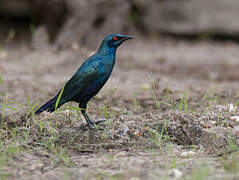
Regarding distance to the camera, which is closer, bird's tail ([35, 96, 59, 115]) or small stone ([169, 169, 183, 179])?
small stone ([169, 169, 183, 179])

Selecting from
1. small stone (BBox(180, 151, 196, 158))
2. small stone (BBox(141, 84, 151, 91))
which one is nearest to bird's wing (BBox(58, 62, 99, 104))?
small stone (BBox(180, 151, 196, 158))

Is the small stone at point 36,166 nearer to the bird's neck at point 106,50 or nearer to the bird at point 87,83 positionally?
the bird at point 87,83

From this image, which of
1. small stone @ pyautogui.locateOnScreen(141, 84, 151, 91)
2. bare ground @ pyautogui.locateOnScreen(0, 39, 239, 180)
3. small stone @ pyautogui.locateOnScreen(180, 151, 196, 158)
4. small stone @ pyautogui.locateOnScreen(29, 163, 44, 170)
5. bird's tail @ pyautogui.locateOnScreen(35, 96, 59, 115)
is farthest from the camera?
small stone @ pyautogui.locateOnScreen(141, 84, 151, 91)

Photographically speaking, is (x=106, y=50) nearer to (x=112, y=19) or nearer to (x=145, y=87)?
(x=145, y=87)

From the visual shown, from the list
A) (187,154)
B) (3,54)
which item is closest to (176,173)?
(187,154)

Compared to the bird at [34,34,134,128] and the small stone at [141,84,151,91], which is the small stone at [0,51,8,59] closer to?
the small stone at [141,84,151,91]

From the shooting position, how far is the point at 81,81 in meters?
3.86

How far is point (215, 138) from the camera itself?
11.3 feet

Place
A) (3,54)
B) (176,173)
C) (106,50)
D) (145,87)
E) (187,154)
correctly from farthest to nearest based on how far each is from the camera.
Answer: (3,54)
(145,87)
(106,50)
(187,154)
(176,173)

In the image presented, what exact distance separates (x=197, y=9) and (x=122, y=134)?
685 centimetres

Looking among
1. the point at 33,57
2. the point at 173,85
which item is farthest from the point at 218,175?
the point at 33,57

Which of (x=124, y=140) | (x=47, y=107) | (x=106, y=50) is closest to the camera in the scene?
(x=124, y=140)

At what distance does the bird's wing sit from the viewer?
382cm

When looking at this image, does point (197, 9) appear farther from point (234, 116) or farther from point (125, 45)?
point (234, 116)
